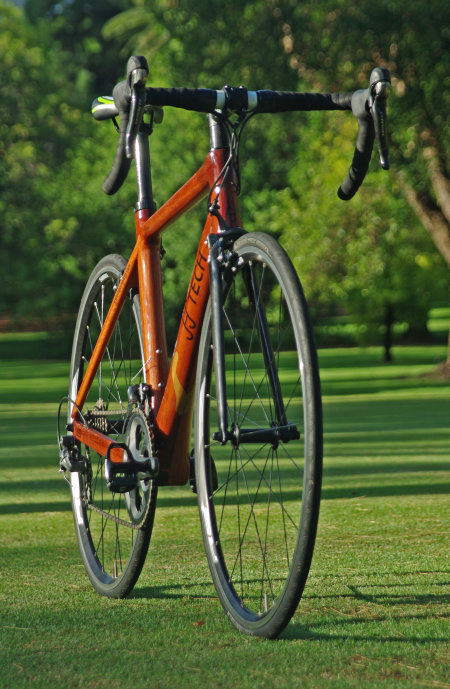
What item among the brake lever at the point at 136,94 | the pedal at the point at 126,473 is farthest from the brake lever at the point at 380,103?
the pedal at the point at 126,473

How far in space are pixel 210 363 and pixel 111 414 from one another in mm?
910

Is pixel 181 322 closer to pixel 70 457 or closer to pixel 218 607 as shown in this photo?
pixel 218 607

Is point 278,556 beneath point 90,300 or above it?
beneath

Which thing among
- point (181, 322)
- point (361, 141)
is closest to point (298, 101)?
point (361, 141)

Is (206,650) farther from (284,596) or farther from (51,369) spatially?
(51,369)

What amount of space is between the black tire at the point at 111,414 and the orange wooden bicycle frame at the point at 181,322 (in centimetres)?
8

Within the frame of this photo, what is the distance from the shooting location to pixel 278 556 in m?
5.55

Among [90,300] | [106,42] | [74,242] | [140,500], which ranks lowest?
[140,500]

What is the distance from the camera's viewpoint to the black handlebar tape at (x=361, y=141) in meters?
4.13

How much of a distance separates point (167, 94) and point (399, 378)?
23632 millimetres

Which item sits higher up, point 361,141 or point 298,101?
point 298,101

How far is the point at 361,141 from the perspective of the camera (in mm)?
4191

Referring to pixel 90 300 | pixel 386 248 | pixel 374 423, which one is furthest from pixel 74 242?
pixel 90 300

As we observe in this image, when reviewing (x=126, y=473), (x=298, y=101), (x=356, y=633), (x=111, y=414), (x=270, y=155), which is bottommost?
(x=356, y=633)
